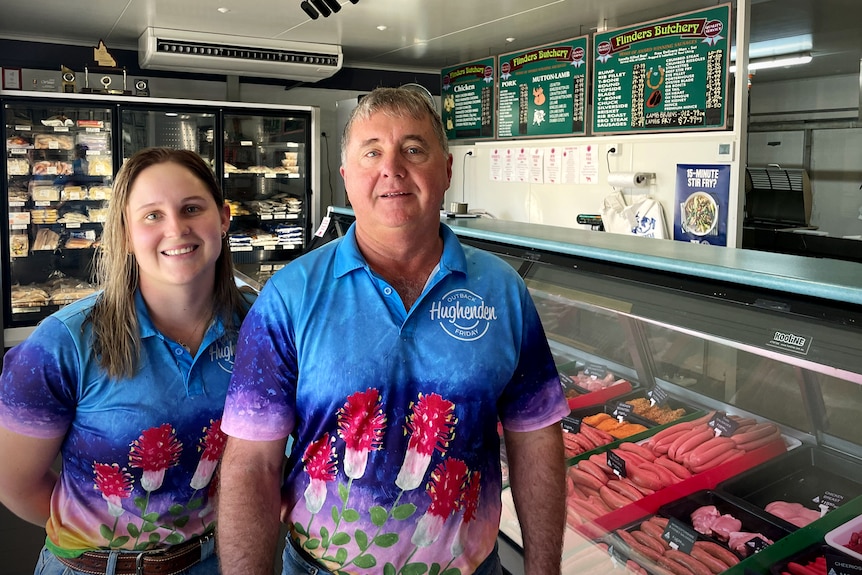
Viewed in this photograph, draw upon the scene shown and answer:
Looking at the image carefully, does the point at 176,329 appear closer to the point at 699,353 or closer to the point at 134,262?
the point at 134,262

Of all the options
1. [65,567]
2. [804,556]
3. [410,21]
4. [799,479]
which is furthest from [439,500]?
[410,21]

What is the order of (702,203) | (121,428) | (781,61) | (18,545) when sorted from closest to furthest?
1. (121,428)
2. (18,545)
3. (702,203)
4. (781,61)

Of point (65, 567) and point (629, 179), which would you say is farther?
point (629, 179)

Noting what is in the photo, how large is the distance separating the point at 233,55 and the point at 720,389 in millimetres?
5474

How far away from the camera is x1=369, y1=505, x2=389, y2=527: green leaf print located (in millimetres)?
1378

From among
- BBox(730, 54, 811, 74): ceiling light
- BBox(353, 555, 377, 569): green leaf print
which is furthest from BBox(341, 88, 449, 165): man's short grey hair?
BBox(730, 54, 811, 74): ceiling light

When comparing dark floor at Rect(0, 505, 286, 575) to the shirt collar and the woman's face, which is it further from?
the shirt collar

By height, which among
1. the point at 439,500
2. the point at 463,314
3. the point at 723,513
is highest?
the point at 463,314

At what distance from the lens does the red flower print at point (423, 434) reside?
139 centimetres

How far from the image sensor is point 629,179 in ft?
17.8

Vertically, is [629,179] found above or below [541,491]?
above

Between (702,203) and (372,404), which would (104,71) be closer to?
(702,203)

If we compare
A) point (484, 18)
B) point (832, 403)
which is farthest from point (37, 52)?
point (832, 403)

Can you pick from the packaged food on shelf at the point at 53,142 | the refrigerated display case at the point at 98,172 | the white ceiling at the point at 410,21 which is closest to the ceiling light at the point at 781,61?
the white ceiling at the point at 410,21
